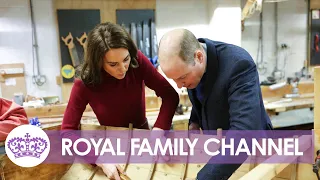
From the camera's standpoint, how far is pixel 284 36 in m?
4.54

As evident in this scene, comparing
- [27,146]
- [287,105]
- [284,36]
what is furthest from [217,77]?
[284,36]

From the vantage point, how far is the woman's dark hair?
1415 millimetres

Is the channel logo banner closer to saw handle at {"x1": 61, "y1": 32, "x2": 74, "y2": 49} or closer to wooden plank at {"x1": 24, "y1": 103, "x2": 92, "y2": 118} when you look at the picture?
wooden plank at {"x1": 24, "y1": 103, "x2": 92, "y2": 118}

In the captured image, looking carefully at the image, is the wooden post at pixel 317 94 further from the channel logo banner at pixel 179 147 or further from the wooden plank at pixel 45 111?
the wooden plank at pixel 45 111

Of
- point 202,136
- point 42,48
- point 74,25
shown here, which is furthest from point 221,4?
point 202,136

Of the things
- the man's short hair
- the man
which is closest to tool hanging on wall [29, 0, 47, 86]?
the man

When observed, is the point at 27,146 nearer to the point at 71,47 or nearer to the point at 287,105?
the point at 71,47

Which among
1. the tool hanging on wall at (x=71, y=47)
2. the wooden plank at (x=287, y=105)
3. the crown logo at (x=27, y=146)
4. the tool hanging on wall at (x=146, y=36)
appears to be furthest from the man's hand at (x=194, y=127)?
the tool hanging on wall at (x=71, y=47)

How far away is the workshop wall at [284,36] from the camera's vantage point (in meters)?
4.40

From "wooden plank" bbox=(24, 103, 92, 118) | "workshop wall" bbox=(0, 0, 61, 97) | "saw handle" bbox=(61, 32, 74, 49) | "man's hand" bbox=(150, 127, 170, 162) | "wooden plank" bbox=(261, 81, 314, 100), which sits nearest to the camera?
"man's hand" bbox=(150, 127, 170, 162)

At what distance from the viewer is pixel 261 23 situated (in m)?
4.39

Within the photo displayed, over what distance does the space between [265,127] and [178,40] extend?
66 cm

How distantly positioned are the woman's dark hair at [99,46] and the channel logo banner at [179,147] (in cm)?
41

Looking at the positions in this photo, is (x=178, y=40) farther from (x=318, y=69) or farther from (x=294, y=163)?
(x=294, y=163)
